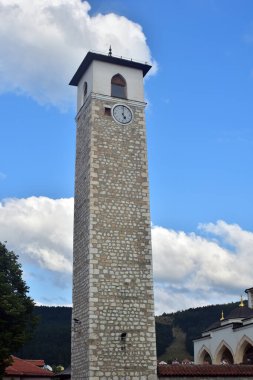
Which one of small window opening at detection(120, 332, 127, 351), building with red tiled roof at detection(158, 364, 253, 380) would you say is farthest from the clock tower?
building with red tiled roof at detection(158, 364, 253, 380)

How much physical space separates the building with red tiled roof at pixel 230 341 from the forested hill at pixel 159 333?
25457mm

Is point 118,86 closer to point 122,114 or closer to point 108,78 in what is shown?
point 108,78

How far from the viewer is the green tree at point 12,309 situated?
19.4 metres

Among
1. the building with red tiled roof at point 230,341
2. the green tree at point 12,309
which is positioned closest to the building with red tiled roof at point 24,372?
the green tree at point 12,309

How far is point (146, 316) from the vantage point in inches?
651

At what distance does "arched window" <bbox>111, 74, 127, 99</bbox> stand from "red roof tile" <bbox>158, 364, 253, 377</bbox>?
10159mm

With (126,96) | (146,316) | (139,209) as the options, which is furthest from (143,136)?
(146,316)

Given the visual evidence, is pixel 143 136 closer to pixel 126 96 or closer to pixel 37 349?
pixel 126 96

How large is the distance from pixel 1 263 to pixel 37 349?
34.0m

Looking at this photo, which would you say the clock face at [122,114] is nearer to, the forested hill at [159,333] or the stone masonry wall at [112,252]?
the stone masonry wall at [112,252]

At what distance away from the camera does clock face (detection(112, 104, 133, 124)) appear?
61.4ft

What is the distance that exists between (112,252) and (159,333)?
52775 millimetres

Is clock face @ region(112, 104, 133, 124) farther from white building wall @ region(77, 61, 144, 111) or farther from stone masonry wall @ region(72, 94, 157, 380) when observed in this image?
white building wall @ region(77, 61, 144, 111)

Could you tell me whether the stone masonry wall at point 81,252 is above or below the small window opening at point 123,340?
above
